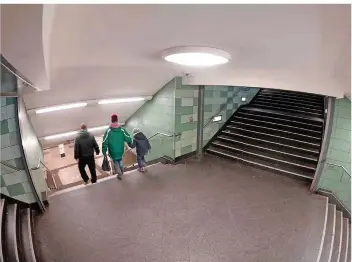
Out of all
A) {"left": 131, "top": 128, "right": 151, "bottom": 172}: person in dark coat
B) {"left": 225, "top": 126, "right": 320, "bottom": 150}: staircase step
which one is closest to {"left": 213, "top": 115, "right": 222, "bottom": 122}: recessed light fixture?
{"left": 225, "top": 126, "right": 320, "bottom": 150}: staircase step

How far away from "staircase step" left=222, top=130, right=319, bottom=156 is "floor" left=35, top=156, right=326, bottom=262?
129 cm

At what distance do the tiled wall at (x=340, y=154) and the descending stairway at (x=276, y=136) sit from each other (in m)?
0.63

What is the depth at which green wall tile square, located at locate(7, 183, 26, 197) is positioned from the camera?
3.67 metres

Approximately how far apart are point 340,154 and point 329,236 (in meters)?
1.98

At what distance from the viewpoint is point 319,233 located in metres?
3.96

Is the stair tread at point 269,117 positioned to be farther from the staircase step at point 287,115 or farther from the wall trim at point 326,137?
the wall trim at point 326,137

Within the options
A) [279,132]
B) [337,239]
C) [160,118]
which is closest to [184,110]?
[160,118]

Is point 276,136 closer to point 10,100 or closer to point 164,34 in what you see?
point 164,34

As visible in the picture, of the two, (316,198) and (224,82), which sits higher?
(224,82)

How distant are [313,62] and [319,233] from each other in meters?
2.96

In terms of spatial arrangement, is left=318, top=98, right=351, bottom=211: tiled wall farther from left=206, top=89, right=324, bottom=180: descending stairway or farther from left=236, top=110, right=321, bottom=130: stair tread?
left=236, top=110, right=321, bottom=130: stair tread

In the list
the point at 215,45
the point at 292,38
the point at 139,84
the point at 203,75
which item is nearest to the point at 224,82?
the point at 203,75

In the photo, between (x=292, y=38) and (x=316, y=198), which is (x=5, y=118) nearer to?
(x=292, y=38)

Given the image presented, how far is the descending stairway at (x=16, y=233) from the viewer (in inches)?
115
